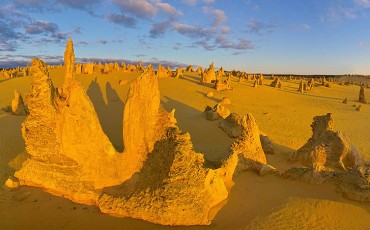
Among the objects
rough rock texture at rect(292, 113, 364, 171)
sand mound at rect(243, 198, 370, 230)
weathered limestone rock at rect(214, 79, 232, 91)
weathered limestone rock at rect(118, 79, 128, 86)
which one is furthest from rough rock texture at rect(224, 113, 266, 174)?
weathered limestone rock at rect(214, 79, 232, 91)

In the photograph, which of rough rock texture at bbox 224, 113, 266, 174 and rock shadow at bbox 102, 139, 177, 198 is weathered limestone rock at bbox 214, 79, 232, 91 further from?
rock shadow at bbox 102, 139, 177, 198

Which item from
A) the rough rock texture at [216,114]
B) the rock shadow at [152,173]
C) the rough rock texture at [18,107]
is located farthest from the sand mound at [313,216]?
the rough rock texture at [18,107]

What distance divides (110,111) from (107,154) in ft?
43.1

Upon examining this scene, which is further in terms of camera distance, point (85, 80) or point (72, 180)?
point (85, 80)

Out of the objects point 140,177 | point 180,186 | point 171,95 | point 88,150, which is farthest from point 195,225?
point 171,95

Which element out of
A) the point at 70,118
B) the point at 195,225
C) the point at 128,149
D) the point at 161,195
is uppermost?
the point at 70,118

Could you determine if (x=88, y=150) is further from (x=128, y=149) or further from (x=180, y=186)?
(x=180, y=186)

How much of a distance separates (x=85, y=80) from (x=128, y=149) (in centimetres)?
2555

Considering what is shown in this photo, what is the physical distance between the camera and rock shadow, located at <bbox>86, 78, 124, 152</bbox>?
16.5 metres

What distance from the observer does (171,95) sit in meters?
32.0

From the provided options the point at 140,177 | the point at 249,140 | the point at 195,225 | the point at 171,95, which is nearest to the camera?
the point at 195,225

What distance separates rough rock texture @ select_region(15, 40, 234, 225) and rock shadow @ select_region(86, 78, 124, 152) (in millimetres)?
3275

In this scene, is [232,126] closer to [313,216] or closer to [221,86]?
[313,216]

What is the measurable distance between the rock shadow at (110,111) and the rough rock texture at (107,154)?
129 inches
